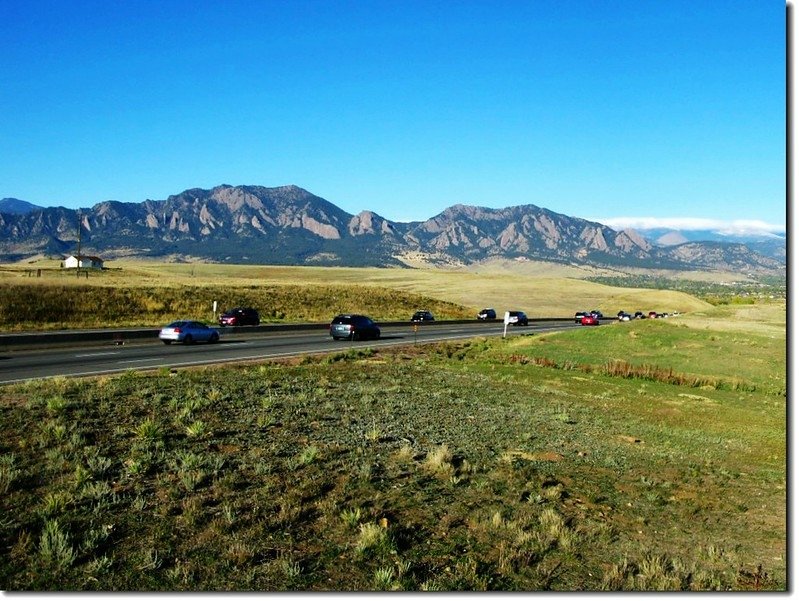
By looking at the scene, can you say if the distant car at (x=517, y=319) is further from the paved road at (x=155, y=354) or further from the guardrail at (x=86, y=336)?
the guardrail at (x=86, y=336)

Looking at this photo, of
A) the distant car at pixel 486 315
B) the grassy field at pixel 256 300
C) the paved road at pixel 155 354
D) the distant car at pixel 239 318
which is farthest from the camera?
the distant car at pixel 486 315

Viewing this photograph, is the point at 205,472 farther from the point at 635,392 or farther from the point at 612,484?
the point at 635,392

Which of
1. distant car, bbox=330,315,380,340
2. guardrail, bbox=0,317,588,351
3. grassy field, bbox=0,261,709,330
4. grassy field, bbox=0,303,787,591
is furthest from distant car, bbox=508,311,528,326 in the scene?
grassy field, bbox=0,303,787,591

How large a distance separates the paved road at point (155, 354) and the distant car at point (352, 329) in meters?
0.75

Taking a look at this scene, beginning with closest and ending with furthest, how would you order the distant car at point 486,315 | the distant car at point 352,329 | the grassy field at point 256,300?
the distant car at point 352,329
the grassy field at point 256,300
the distant car at point 486,315

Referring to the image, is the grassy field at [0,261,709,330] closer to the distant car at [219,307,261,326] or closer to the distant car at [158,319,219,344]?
the distant car at [219,307,261,326]

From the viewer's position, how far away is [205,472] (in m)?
10.2

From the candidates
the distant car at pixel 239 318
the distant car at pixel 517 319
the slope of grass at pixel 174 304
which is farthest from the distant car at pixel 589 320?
the distant car at pixel 239 318

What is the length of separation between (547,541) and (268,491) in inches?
160

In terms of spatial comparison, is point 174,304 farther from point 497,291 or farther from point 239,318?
A: point 497,291

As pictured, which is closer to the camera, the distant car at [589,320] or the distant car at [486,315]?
the distant car at [486,315]

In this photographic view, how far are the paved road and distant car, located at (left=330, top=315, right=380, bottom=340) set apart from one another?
0.75 m

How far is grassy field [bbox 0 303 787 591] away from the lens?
7.54m

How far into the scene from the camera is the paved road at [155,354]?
78.4 feet
